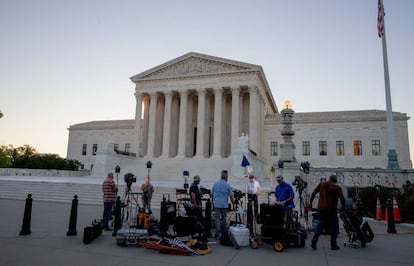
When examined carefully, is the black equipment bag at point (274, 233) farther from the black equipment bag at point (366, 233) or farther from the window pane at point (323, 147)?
the window pane at point (323, 147)

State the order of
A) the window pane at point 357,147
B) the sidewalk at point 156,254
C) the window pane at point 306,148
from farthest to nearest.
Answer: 1. the window pane at point 306,148
2. the window pane at point 357,147
3. the sidewalk at point 156,254

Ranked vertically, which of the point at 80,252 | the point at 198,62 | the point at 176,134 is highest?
the point at 198,62

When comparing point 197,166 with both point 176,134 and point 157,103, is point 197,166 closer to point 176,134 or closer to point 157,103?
point 176,134

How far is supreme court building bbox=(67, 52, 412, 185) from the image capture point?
41688 mm

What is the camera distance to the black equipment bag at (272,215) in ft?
24.2

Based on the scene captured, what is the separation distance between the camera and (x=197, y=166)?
3634 centimetres

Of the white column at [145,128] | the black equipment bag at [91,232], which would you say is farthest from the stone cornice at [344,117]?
the black equipment bag at [91,232]

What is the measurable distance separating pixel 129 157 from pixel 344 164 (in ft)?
107

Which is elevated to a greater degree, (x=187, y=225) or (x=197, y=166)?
(x=197, y=166)

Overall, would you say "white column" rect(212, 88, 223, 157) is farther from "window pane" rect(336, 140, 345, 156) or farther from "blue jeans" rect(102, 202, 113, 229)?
"blue jeans" rect(102, 202, 113, 229)

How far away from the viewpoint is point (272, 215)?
741 cm

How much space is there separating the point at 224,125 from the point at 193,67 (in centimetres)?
995

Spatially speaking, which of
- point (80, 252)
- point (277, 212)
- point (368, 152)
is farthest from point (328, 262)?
point (368, 152)

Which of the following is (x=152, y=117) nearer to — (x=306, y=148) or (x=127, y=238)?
(x=306, y=148)
